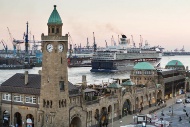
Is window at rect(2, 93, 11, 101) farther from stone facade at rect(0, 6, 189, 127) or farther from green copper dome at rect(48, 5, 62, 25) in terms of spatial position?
green copper dome at rect(48, 5, 62, 25)

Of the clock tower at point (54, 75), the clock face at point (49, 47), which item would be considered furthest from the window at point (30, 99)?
the clock face at point (49, 47)

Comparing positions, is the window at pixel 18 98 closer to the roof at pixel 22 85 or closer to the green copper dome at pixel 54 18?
the roof at pixel 22 85

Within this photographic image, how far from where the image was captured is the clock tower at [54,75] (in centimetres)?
5556

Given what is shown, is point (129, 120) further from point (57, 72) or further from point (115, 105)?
point (57, 72)

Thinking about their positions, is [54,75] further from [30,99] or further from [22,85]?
[22,85]

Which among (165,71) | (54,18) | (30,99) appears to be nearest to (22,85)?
(30,99)

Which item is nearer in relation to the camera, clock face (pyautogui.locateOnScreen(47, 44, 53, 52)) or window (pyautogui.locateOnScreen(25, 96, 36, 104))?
clock face (pyautogui.locateOnScreen(47, 44, 53, 52))

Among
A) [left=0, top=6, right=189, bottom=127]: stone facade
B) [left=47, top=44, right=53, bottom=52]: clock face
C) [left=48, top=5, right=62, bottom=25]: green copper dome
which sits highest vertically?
[left=48, top=5, right=62, bottom=25]: green copper dome

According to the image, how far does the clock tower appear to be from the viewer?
55.6m

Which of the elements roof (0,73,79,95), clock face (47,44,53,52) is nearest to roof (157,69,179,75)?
roof (0,73,79,95)

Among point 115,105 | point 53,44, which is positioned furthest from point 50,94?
point 115,105

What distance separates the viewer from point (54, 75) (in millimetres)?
55594

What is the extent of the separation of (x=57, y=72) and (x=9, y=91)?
13.2 m

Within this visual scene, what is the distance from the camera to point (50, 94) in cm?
5597
